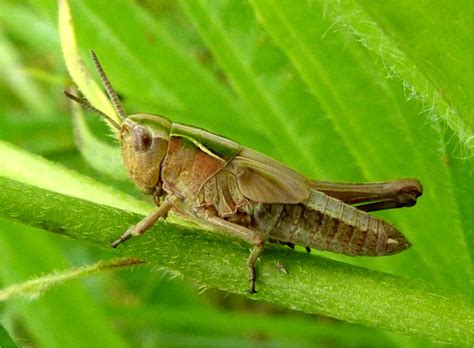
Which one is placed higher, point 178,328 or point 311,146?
point 311,146

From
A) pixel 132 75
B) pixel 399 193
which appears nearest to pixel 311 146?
pixel 399 193

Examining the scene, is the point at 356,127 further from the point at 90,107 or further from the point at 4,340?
the point at 4,340

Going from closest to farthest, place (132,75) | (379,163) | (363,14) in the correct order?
1. (363,14)
2. (379,163)
3. (132,75)

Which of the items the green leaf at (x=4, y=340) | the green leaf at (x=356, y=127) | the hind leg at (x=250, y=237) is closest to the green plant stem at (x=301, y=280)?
the hind leg at (x=250, y=237)

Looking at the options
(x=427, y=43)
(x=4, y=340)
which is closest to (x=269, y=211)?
(x=4, y=340)

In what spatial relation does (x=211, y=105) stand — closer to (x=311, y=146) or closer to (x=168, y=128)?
(x=311, y=146)

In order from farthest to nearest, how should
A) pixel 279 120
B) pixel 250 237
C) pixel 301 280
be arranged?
pixel 279 120 < pixel 250 237 < pixel 301 280
